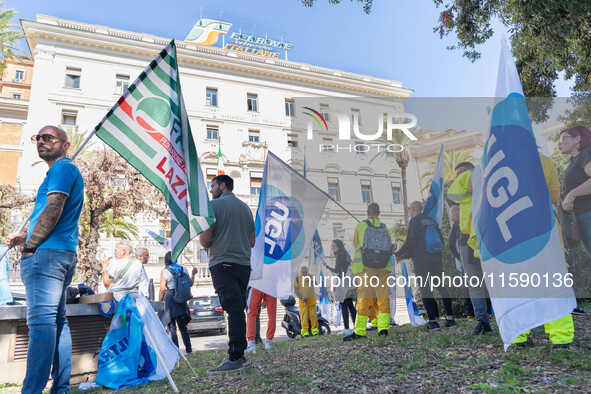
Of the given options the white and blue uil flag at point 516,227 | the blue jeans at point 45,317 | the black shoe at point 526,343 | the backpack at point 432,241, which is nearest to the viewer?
the blue jeans at point 45,317

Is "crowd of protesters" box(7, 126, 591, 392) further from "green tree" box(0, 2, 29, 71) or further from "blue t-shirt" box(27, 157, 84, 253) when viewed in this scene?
"green tree" box(0, 2, 29, 71)

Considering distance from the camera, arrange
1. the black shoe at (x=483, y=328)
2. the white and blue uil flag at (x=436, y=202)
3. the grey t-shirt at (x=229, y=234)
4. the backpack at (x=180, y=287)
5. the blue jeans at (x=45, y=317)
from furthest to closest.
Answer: the backpack at (x=180, y=287) → the white and blue uil flag at (x=436, y=202) → the black shoe at (x=483, y=328) → the grey t-shirt at (x=229, y=234) → the blue jeans at (x=45, y=317)

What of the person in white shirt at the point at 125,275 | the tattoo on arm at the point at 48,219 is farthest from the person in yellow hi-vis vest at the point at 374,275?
the tattoo on arm at the point at 48,219

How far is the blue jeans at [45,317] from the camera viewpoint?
3.06 meters

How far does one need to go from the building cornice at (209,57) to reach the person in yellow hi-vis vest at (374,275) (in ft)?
108

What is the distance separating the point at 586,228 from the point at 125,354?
4767 mm

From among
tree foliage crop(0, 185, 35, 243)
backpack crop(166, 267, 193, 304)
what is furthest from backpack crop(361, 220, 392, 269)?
tree foliage crop(0, 185, 35, 243)

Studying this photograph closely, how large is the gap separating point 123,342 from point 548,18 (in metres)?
7.32

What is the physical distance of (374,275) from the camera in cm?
638

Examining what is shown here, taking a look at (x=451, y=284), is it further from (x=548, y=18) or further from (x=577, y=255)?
(x=548, y=18)

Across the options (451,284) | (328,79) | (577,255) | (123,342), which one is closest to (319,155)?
(328,79)

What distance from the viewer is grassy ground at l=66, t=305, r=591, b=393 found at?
2854 millimetres

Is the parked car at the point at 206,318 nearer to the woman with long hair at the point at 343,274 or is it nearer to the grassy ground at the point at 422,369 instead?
the woman with long hair at the point at 343,274

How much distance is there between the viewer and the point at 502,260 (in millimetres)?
3479
